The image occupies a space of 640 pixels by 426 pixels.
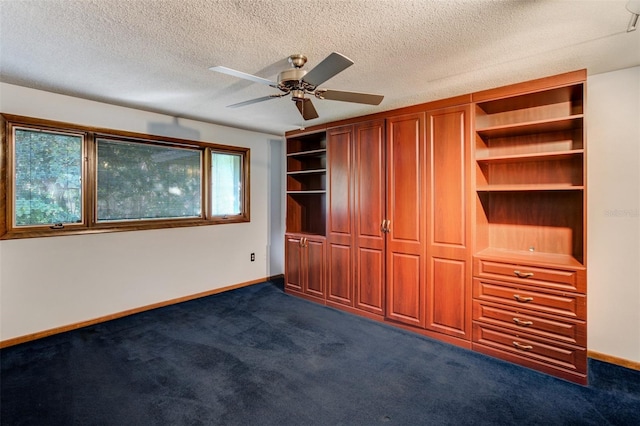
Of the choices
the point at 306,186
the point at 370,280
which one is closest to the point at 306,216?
the point at 306,186

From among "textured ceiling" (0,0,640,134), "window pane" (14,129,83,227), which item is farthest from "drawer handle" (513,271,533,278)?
"window pane" (14,129,83,227)

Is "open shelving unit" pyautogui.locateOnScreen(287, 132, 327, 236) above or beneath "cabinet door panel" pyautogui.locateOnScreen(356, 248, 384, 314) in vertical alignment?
above

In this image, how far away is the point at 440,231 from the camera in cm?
304

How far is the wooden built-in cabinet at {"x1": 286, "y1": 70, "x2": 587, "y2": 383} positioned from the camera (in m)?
2.49

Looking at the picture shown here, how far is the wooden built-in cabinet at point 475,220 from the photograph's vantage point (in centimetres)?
249

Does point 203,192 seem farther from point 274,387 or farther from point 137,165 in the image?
point 274,387

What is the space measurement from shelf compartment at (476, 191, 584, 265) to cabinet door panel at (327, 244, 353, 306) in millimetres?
1448

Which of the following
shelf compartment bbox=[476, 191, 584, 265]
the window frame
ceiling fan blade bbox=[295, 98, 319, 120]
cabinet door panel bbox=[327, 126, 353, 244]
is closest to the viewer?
ceiling fan blade bbox=[295, 98, 319, 120]

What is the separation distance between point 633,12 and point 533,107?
123 centimetres

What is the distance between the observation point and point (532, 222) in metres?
2.90

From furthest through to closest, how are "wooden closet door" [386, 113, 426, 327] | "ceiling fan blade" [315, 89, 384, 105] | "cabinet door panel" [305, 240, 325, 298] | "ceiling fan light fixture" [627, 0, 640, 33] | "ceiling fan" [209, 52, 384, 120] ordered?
"cabinet door panel" [305, 240, 325, 298] → "wooden closet door" [386, 113, 426, 327] → "ceiling fan blade" [315, 89, 384, 105] → "ceiling fan" [209, 52, 384, 120] → "ceiling fan light fixture" [627, 0, 640, 33]

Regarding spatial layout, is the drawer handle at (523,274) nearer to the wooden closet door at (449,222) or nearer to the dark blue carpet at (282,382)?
the wooden closet door at (449,222)

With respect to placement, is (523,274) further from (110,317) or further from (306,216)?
(110,317)

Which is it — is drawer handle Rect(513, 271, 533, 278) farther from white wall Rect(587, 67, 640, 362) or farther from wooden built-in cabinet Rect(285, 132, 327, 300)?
wooden built-in cabinet Rect(285, 132, 327, 300)
